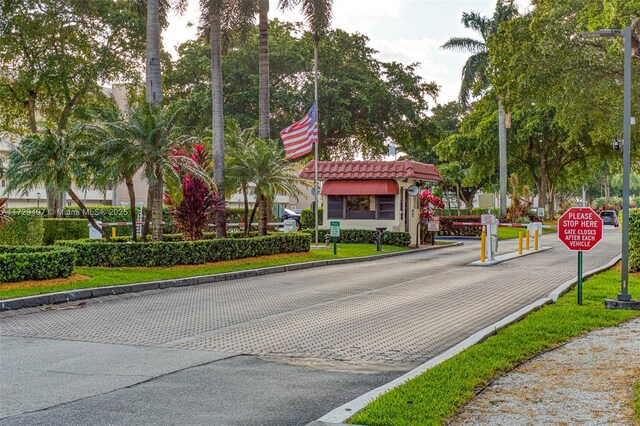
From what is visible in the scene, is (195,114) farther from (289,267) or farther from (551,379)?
(551,379)

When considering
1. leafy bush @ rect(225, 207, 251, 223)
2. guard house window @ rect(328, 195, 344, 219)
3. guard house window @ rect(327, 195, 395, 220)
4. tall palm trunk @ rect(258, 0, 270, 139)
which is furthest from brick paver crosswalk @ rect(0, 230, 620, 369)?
leafy bush @ rect(225, 207, 251, 223)

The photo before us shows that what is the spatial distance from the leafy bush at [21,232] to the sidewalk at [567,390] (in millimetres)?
19768

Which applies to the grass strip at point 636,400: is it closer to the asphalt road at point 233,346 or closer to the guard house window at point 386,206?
the asphalt road at point 233,346

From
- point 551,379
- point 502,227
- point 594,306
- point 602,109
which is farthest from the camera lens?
point 502,227

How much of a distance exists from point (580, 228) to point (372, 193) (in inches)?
768

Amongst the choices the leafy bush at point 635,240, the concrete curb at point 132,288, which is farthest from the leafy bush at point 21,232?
the leafy bush at point 635,240

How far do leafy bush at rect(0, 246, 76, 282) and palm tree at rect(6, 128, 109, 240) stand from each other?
9.70ft

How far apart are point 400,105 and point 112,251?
29.2 meters

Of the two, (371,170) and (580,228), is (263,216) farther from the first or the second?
(580,228)

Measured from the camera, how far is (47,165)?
59.8ft

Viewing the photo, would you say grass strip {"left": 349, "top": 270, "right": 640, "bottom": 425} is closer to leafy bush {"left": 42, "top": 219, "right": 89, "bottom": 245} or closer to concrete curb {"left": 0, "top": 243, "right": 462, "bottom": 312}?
concrete curb {"left": 0, "top": 243, "right": 462, "bottom": 312}

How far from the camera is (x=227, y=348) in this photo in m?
8.96

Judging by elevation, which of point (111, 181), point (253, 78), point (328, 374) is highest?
point (253, 78)

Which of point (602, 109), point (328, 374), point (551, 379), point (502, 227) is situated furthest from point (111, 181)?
point (502, 227)
